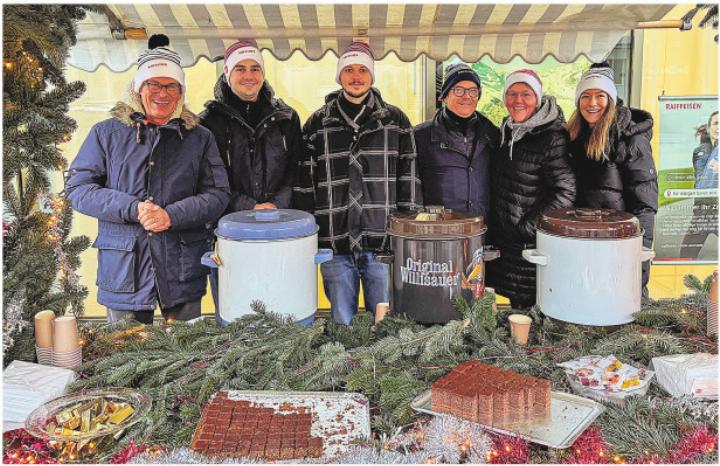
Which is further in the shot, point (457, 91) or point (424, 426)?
point (457, 91)

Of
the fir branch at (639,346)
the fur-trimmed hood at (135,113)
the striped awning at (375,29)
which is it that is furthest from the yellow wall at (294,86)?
the fir branch at (639,346)

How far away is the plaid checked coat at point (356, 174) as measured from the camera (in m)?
3.60

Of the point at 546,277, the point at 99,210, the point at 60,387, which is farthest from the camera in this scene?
the point at 99,210

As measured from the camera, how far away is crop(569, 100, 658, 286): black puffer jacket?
3.58 meters

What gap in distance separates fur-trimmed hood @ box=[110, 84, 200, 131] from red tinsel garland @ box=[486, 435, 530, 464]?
2341mm

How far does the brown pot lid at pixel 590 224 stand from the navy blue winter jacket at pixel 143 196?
170cm

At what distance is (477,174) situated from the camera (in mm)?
3746

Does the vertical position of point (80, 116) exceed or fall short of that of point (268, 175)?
it exceeds it

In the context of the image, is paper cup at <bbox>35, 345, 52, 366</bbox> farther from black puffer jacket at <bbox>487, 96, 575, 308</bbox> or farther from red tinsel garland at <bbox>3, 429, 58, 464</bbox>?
black puffer jacket at <bbox>487, 96, 575, 308</bbox>

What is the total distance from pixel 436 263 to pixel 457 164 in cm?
160

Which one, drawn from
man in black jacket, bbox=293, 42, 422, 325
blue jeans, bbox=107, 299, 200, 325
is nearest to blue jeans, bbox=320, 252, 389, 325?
man in black jacket, bbox=293, 42, 422, 325

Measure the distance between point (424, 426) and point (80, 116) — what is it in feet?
14.8

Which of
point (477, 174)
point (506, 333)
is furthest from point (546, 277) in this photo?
point (477, 174)

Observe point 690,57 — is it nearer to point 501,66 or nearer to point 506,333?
point 501,66
